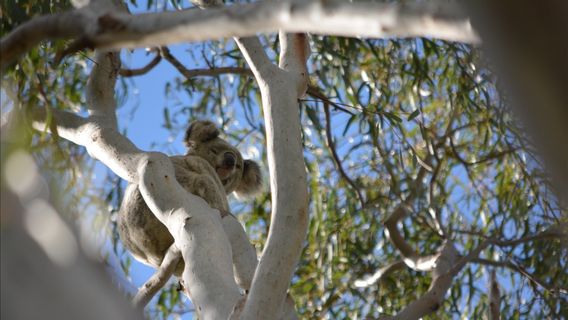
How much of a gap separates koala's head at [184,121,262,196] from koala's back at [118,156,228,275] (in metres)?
0.87

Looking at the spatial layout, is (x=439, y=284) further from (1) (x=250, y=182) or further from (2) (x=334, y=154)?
(1) (x=250, y=182)

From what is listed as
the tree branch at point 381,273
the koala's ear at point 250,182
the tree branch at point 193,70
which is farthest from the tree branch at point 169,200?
the tree branch at point 381,273

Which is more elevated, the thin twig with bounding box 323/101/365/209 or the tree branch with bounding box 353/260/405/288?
the thin twig with bounding box 323/101/365/209

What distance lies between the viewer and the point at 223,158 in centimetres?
532

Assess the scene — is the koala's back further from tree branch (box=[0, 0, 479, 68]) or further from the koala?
tree branch (box=[0, 0, 479, 68])

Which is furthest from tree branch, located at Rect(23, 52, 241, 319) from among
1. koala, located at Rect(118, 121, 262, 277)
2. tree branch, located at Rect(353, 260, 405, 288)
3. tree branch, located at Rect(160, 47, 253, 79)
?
tree branch, located at Rect(353, 260, 405, 288)

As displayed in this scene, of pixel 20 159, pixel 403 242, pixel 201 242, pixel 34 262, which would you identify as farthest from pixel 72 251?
pixel 403 242

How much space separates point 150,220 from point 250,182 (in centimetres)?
124

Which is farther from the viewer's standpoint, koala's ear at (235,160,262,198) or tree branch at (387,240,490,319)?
koala's ear at (235,160,262,198)

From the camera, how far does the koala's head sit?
5324 mm

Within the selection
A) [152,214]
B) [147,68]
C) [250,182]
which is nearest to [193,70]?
[147,68]

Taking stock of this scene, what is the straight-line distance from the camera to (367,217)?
5.42 m

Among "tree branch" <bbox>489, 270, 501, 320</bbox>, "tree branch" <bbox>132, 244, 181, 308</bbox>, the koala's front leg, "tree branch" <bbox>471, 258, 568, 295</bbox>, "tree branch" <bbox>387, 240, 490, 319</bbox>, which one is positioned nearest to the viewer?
"tree branch" <bbox>132, 244, 181, 308</bbox>

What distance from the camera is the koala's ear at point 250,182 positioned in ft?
17.7
